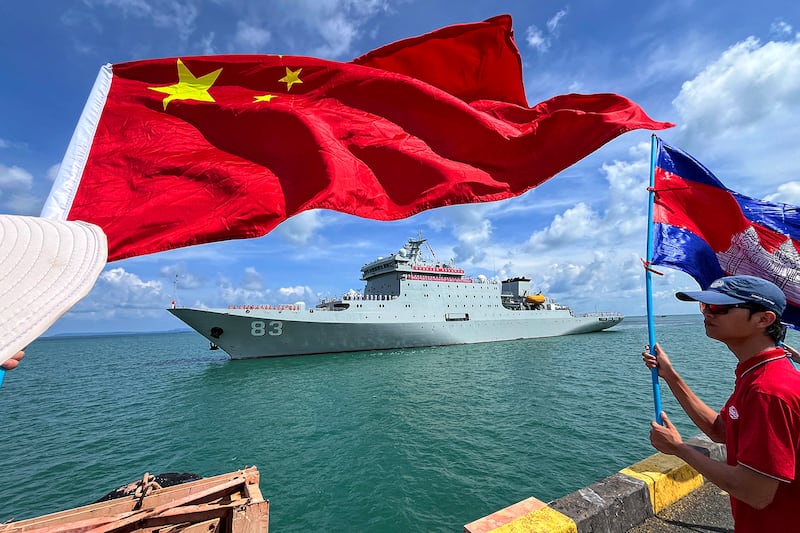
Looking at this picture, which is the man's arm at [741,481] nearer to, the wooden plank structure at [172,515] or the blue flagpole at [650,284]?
the blue flagpole at [650,284]

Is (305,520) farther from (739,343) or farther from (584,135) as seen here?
(584,135)

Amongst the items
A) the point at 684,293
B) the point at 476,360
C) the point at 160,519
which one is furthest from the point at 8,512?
the point at 476,360

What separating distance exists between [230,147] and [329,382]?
42.1 feet

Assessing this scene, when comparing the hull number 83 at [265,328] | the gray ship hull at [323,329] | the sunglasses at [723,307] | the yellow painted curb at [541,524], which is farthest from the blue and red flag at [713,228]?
the hull number 83 at [265,328]

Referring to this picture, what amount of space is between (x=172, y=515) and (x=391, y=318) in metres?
21.7

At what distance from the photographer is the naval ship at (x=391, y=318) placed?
2098cm

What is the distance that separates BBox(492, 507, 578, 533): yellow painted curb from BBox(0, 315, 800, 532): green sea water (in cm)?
264

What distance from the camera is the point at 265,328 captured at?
20969 mm

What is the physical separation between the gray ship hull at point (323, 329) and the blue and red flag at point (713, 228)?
20439 millimetres

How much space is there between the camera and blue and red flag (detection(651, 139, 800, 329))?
2664 mm

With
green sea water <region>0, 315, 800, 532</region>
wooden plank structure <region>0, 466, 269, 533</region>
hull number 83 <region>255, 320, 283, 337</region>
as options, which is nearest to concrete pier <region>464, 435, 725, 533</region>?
wooden plank structure <region>0, 466, 269, 533</region>

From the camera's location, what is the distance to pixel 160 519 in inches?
93.7

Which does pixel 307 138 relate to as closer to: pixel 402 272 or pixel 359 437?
pixel 359 437

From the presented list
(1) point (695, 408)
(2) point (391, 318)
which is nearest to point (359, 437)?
(1) point (695, 408)
